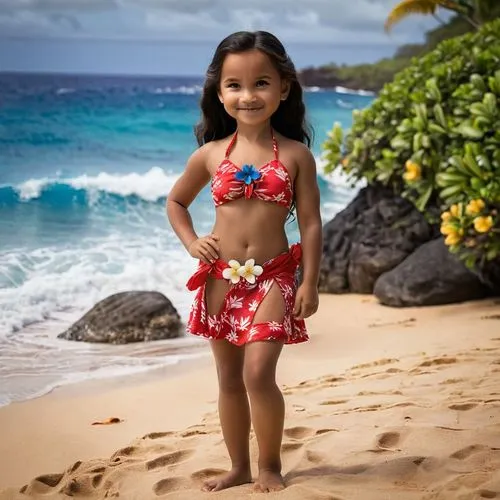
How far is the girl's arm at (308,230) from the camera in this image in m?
2.84

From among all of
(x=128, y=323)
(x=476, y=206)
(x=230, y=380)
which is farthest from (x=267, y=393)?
(x=476, y=206)

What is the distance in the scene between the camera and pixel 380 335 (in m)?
5.32

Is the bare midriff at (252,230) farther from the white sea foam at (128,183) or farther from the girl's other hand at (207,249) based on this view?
the white sea foam at (128,183)

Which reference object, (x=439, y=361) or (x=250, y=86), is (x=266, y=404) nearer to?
(x=250, y=86)

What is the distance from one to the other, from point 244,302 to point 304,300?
0.56 ft

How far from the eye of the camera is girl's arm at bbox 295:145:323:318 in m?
2.84

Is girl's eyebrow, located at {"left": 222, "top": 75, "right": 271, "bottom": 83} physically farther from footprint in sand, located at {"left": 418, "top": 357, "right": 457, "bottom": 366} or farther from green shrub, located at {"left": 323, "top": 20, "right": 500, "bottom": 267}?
green shrub, located at {"left": 323, "top": 20, "right": 500, "bottom": 267}

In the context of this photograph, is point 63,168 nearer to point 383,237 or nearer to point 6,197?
point 6,197

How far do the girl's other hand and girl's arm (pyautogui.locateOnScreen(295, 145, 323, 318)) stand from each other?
25 cm

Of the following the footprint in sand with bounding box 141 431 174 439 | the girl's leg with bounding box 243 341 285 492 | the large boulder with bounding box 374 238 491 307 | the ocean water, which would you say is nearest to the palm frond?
the ocean water

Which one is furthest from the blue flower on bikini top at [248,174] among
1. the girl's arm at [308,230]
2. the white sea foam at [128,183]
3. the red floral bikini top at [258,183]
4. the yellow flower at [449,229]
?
the white sea foam at [128,183]

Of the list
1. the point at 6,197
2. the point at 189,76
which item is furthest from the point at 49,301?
the point at 189,76

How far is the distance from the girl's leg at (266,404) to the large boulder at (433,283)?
320cm

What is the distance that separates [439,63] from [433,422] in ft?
12.3
